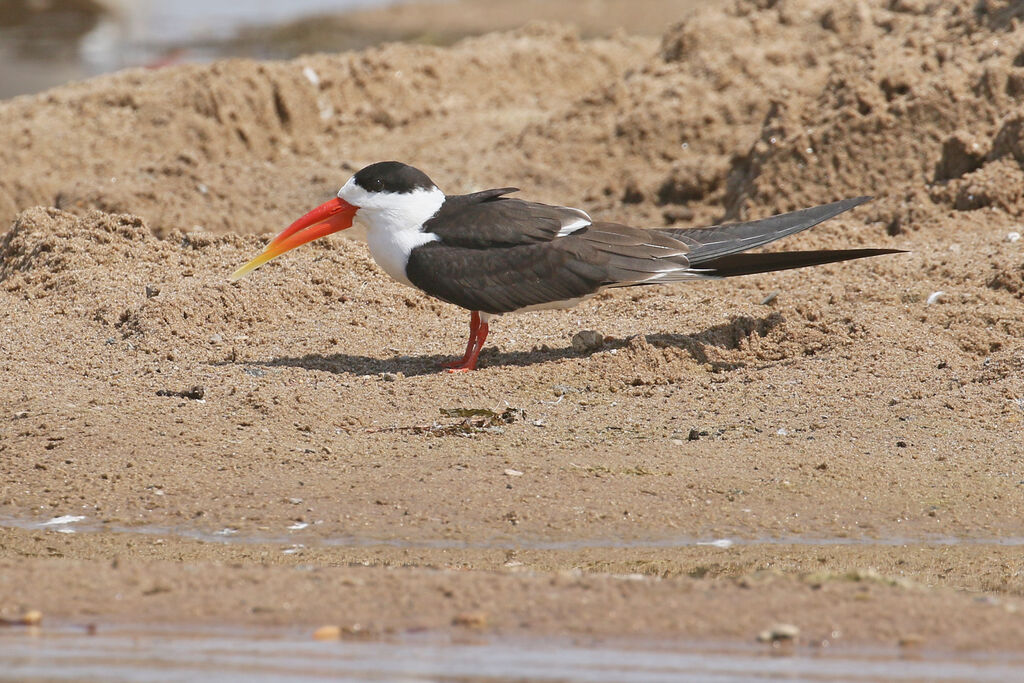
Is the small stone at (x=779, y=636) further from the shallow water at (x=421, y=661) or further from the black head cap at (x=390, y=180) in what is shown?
the black head cap at (x=390, y=180)

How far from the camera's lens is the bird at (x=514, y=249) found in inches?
272

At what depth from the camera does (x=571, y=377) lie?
264 inches

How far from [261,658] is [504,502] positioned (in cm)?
174

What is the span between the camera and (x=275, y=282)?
7668 millimetres

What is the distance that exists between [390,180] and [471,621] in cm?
355

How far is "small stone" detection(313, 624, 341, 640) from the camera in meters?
3.86

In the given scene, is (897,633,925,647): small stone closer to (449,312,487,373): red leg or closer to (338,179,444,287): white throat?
(449,312,487,373): red leg

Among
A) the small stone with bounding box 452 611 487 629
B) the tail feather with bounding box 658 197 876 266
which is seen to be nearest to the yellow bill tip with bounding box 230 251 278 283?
the tail feather with bounding box 658 197 876 266

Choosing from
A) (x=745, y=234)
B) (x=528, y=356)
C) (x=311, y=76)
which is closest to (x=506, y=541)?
(x=528, y=356)

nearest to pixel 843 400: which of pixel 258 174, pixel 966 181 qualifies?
pixel 966 181

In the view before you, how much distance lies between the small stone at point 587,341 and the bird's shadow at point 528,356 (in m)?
0.03

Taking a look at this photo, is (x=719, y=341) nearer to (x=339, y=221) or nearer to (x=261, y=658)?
(x=339, y=221)

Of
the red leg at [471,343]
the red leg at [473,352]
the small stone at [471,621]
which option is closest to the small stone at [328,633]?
the small stone at [471,621]

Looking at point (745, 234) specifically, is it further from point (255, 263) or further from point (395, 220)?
point (255, 263)
